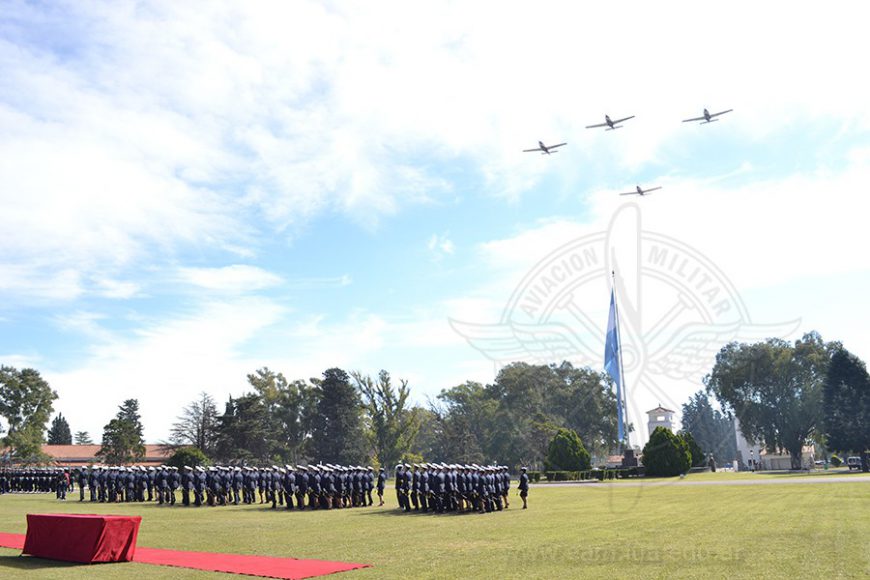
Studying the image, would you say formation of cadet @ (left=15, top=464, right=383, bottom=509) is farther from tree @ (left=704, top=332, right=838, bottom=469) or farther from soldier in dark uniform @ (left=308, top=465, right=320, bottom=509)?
tree @ (left=704, top=332, right=838, bottom=469)

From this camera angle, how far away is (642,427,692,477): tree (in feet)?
140

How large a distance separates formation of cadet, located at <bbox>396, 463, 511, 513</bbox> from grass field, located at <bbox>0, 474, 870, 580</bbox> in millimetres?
836

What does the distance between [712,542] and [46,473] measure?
39.0m

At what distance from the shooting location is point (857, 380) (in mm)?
49531

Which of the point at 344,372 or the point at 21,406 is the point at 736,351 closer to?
the point at 344,372

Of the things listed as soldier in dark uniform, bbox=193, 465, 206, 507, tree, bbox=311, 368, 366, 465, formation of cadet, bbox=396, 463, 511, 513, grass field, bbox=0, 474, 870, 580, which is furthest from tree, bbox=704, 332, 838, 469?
soldier in dark uniform, bbox=193, 465, 206, 507

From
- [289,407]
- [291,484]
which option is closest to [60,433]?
[289,407]

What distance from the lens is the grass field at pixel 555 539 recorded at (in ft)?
33.1

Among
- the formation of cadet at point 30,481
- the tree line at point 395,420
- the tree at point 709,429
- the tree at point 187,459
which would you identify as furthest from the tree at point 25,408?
the tree at point 709,429

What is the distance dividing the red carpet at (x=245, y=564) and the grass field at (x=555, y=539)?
1.44ft

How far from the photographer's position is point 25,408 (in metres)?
66.2

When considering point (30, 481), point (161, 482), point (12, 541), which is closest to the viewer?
point (12, 541)

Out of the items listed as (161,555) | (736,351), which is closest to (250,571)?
(161,555)

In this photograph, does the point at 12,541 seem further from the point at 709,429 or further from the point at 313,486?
the point at 709,429
